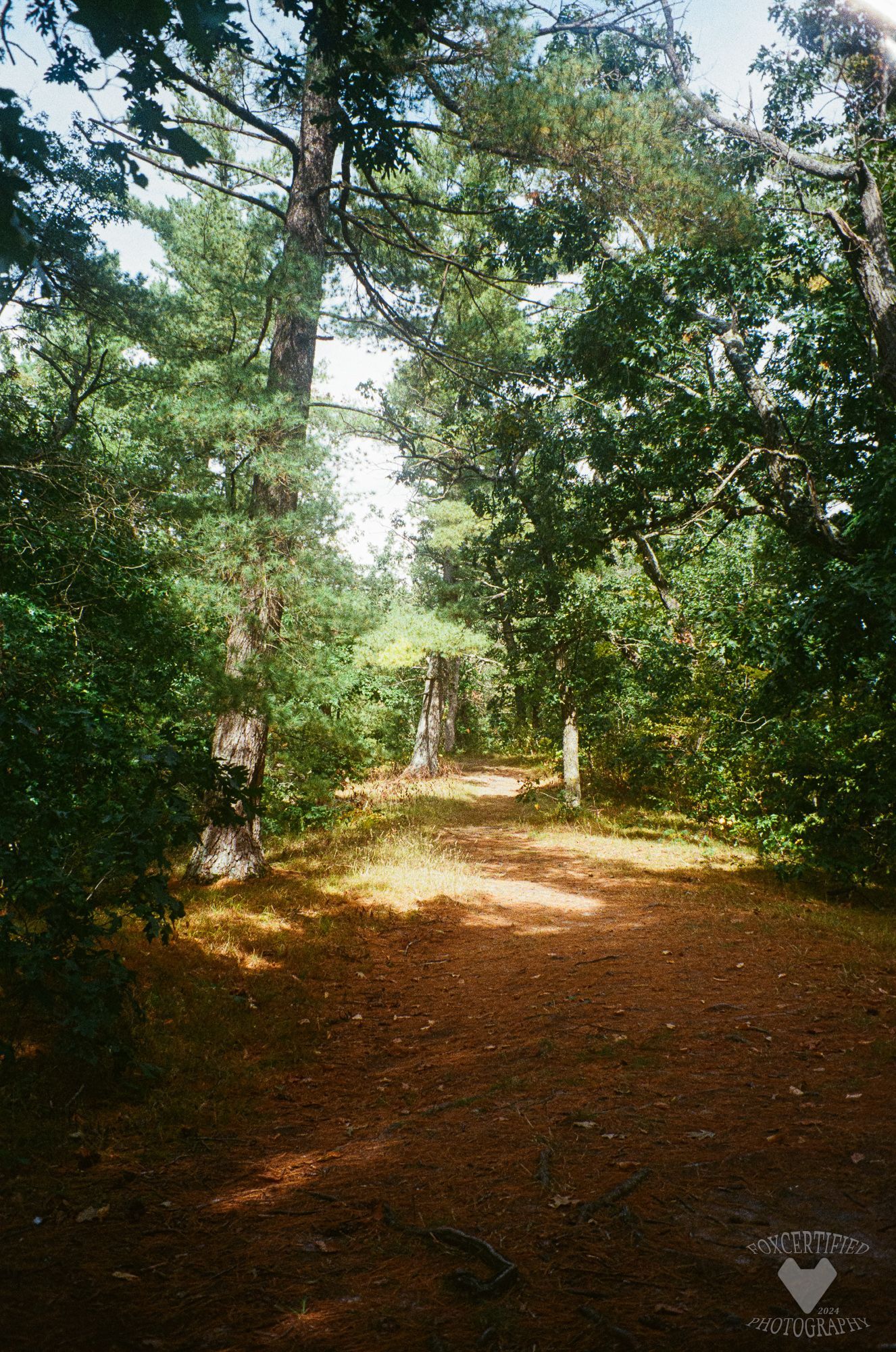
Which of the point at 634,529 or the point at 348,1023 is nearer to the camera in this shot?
the point at 348,1023

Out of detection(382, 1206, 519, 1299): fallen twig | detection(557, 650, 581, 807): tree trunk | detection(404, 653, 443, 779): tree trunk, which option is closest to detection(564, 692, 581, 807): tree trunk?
detection(557, 650, 581, 807): tree trunk

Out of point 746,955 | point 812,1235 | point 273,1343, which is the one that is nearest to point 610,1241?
point 812,1235

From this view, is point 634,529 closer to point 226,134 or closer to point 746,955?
point 746,955

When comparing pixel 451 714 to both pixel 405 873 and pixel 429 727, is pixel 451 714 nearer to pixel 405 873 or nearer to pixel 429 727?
pixel 429 727

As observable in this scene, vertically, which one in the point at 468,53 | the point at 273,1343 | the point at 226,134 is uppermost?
the point at 226,134

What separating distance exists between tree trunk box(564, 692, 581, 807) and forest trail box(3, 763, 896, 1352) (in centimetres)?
801

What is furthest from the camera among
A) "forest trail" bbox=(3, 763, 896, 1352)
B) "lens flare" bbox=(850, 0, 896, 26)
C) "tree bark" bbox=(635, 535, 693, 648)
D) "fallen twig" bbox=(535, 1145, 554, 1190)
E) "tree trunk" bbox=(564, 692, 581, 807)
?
"tree trunk" bbox=(564, 692, 581, 807)

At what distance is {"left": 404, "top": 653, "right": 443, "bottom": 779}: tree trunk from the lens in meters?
20.8

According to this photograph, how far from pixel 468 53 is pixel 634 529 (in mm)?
6516

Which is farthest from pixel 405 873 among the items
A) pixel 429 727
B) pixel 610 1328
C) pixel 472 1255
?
pixel 429 727

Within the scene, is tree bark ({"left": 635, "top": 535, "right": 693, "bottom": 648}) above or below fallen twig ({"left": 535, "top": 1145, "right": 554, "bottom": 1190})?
above

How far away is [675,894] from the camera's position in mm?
9125

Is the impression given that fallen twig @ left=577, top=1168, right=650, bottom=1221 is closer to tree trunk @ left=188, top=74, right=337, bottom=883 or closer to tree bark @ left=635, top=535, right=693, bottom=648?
tree trunk @ left=188, top=74, right=337, bottom=883

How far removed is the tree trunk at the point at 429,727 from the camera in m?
20.8
